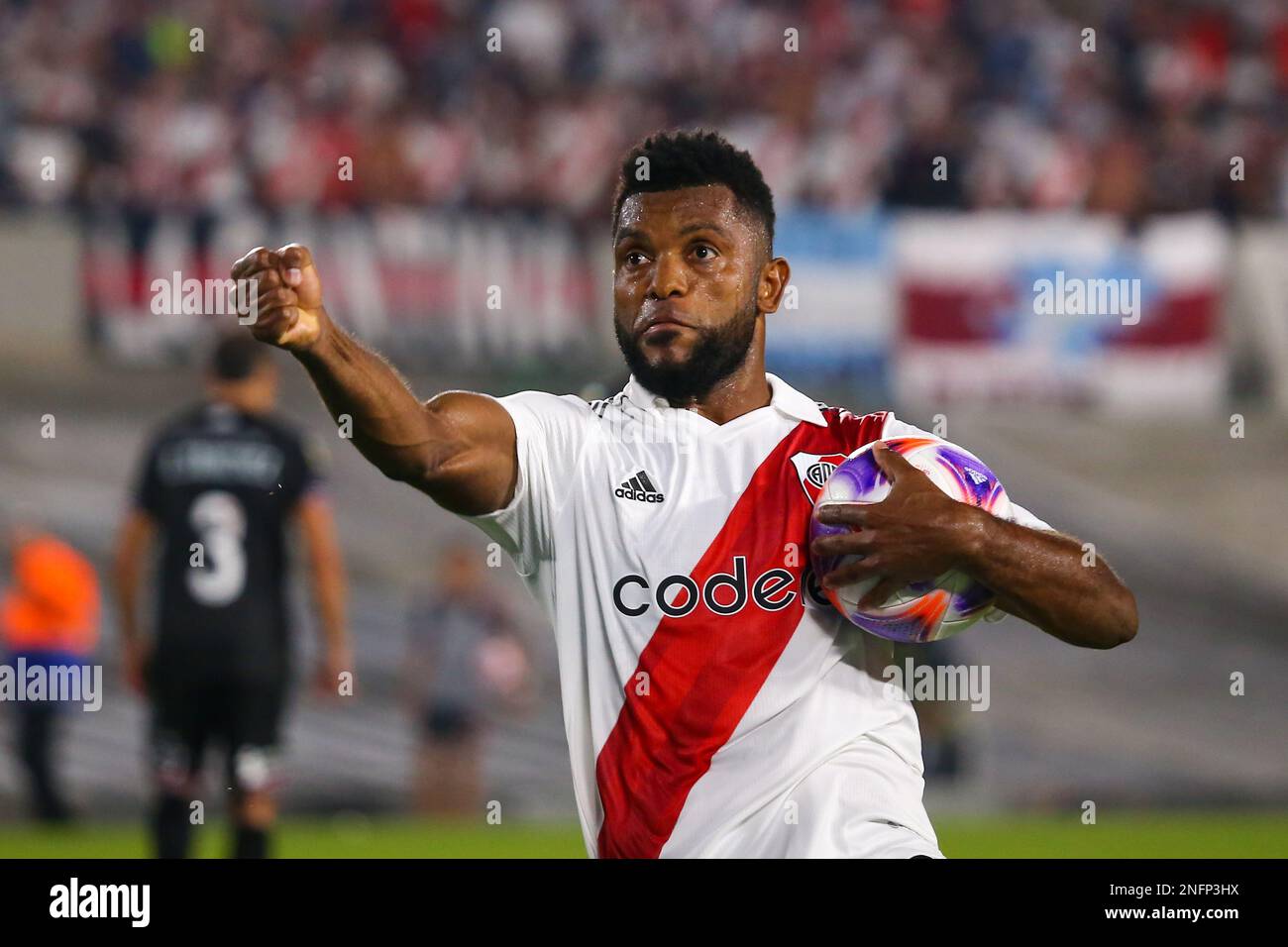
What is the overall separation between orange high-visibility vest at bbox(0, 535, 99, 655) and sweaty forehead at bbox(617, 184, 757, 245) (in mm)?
8905

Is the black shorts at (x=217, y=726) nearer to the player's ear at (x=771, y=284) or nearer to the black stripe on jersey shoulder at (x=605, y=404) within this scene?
the black stripe on jersey shoulder at (x=605, y=404)

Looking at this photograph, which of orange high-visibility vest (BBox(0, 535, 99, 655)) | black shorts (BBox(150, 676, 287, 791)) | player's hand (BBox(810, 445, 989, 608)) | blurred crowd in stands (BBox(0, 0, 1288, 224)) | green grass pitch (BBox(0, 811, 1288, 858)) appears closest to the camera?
player's hand (BBox(810, 445, 989, 608))

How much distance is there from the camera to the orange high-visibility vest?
1182 cm

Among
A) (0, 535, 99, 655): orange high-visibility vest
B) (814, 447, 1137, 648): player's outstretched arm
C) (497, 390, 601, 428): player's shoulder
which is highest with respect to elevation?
(497, 390, 601, 428): player's shoulder

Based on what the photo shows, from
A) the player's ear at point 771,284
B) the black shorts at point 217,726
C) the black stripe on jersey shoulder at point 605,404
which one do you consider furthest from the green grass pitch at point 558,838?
the player's ear at point 771,284

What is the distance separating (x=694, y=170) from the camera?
154 inches

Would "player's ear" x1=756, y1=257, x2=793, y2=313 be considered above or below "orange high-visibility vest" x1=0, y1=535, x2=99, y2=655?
above

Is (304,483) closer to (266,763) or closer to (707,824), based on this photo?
(266,763)

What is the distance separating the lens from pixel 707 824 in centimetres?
365

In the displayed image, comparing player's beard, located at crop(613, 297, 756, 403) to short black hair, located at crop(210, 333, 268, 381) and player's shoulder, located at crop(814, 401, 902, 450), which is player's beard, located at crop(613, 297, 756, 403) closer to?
player's shoulder, located at crop(814, 401, 902, 450)

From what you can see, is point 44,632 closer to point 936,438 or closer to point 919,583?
point 936,438

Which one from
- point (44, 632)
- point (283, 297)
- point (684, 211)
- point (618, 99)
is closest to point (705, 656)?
point (684, 211)

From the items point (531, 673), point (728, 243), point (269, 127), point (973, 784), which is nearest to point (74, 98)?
point (269, 127)

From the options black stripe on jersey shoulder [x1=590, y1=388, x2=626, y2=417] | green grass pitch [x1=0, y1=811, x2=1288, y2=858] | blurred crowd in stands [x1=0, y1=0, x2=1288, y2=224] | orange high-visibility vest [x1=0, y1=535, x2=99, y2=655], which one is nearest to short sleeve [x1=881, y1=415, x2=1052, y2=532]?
black stripe on jersey shoulder [x1=590, y1=388, x2=626, y2=417]
